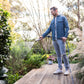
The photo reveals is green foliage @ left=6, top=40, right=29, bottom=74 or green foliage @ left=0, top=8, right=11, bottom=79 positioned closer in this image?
green foliage @ left=0, top=8, right=11, bottom=79

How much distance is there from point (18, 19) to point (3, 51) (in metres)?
4.75

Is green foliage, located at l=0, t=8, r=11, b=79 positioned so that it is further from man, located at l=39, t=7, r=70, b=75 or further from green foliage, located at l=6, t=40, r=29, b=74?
man, located at l=39, t=7, r=70, b=75

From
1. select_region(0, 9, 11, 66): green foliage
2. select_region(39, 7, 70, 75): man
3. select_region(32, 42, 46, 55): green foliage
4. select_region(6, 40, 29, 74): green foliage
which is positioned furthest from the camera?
select_region(32, 42, 46, 55): green foliage

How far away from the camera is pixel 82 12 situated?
6.23 m

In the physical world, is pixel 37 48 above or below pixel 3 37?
below

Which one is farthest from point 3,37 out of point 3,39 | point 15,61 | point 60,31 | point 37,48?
point 37,48

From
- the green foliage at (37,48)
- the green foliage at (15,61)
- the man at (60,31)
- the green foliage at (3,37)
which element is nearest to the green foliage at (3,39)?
the green foliage at (3,37)

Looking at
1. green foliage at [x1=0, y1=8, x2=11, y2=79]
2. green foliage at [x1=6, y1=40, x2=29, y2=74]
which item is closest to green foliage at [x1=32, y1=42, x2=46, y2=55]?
green foliage at [x1=6, y1=40, x2=29, y2=74]

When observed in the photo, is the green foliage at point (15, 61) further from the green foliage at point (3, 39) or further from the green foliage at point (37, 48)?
the green foliage at point (37, 48)

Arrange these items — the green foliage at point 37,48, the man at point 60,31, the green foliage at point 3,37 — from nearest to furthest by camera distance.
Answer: the man at point 60,31 → the green foliage at point 3,37 → the green foliage at point 37,48

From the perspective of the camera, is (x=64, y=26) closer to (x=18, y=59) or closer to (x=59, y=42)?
(x=59, y=42)

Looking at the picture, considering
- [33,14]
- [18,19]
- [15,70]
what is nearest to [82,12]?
[33,14]

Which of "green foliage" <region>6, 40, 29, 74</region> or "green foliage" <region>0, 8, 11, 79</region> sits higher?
"green foliage" <region>0, 8, 11, 79</region>

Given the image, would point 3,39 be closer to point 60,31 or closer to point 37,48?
point 60,31
